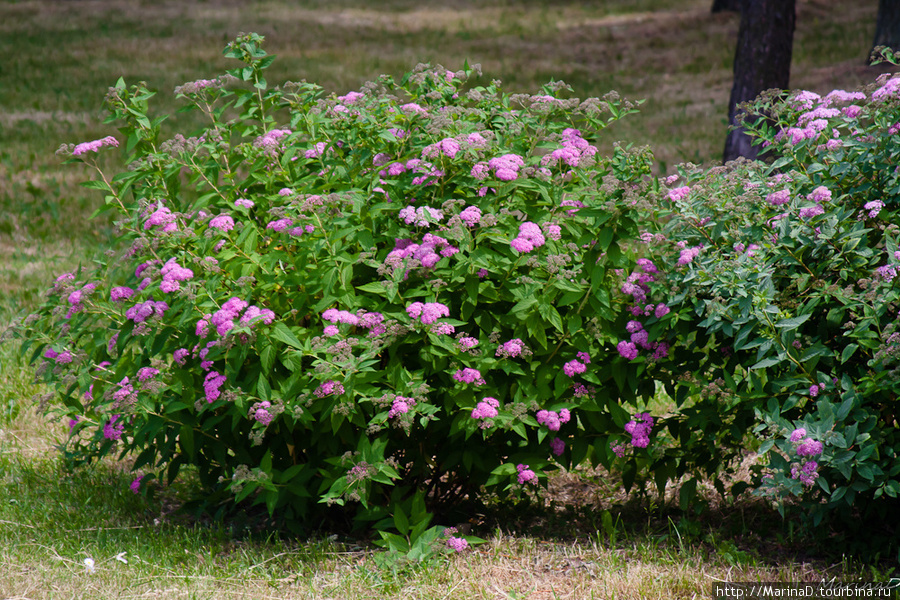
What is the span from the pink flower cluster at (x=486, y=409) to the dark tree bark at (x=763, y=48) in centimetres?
680

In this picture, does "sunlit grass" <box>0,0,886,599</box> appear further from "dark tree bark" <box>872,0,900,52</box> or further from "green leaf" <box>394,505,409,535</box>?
"dark tree bark" <box>872,0,900,52</box>

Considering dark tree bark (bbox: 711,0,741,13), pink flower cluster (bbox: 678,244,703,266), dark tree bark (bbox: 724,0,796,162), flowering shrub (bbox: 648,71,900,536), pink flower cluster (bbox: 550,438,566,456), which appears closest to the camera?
flowering shrub (bbox: 648,71,900,536)

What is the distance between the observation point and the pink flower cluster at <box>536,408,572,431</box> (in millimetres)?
3332

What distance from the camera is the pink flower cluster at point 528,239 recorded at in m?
3.25

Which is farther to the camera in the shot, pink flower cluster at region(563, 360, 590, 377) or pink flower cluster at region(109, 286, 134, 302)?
pink flower cluster at region(109, 286, 134, 302)

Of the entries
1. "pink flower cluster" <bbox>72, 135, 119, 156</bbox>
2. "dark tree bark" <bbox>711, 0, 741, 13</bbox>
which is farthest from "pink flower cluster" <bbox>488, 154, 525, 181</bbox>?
"dark tree bark" <bbox>711, 0, 741, 13</bbox>

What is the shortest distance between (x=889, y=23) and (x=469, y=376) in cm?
1229

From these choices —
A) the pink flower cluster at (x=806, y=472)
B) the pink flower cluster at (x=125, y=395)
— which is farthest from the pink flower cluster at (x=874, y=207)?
the pink flower cluster at (x=125, y=395)

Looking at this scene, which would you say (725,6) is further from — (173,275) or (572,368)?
(173,275)

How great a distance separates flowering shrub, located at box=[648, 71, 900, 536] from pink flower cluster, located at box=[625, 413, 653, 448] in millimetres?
164

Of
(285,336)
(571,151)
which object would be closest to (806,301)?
(571,151)

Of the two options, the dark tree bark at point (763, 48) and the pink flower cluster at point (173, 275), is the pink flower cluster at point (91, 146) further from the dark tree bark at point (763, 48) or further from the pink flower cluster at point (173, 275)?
the dark tree bark at point (763, 48)

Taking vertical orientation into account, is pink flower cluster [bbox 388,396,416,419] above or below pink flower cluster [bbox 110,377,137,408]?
above

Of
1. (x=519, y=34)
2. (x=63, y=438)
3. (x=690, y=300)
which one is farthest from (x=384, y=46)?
(x=690, y=300)
